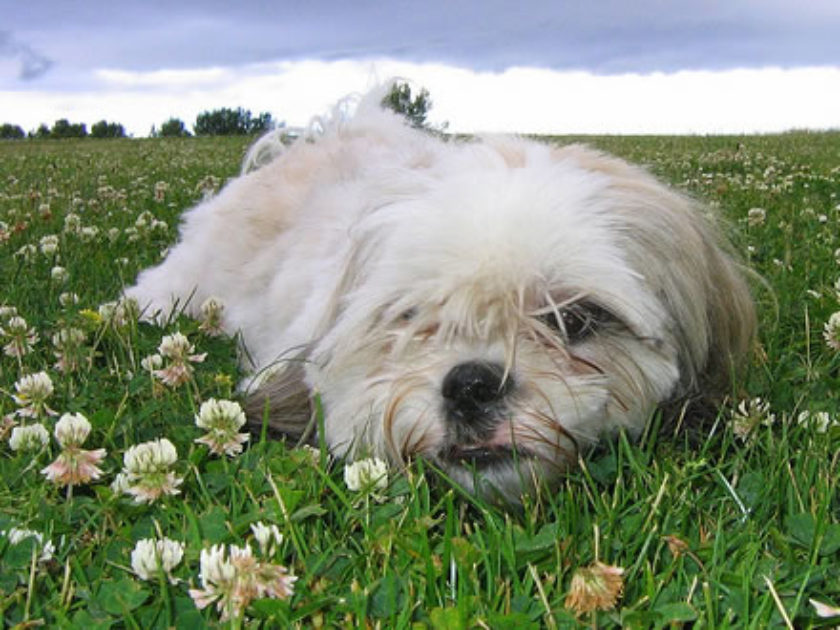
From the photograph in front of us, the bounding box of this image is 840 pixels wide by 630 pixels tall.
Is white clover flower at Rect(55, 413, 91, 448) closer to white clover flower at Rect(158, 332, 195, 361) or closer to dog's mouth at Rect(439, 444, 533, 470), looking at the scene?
white clover flower at Rect(158, 332, 195, 361)

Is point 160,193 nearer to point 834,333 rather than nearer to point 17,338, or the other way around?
point 17,338

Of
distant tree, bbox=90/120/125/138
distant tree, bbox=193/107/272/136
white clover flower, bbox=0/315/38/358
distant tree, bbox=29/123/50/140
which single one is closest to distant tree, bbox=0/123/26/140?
distant tree, bbox=29/123/50/140

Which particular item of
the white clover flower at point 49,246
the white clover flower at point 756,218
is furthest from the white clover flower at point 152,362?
the white clover flower at point 756,218

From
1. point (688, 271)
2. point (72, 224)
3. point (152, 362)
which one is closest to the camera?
point (688, 271)

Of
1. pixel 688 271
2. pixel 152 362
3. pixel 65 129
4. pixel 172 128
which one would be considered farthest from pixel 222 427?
pixel 65 129

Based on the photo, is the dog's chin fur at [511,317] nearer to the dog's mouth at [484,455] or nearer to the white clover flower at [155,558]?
the dog's mouth at [484,455]

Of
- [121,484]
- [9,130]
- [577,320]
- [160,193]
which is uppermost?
[577,320]
